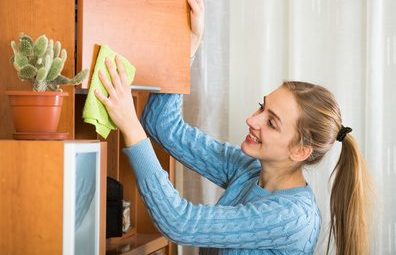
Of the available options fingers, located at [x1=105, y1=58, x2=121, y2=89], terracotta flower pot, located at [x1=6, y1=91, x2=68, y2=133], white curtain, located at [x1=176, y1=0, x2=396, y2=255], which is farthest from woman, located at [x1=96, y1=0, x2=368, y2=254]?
white curtain, located at [x1=176, y1=0, x2=396, y2=255]

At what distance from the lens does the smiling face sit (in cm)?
171

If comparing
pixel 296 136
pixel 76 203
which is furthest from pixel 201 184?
pixel 76 203

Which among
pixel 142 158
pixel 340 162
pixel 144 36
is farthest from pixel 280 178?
pixel 144 36

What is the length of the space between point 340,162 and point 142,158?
57 centimetres

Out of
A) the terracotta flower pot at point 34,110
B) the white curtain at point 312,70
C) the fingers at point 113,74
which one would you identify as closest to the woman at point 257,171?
the fingers at point 113,74

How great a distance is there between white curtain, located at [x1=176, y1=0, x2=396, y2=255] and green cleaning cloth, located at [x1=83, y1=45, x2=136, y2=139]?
2.69 feet

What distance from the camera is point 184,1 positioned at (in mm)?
1703

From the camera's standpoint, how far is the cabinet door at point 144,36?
4.83ft

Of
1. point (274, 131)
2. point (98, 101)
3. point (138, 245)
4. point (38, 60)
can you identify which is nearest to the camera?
point (38, 60)

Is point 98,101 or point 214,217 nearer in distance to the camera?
point 98,101

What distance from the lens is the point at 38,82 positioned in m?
1.39

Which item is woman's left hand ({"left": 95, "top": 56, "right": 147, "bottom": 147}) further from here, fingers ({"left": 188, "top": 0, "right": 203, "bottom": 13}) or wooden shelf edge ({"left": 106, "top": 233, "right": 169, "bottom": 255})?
wooden shelf edge ({"left": 106, "top": 233, "right": 169, "bottom": 255})

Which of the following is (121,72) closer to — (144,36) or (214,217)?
(144,36)

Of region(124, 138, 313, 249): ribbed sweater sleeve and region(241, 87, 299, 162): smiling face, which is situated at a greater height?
region(241, 87, 299, 162): smiling face
